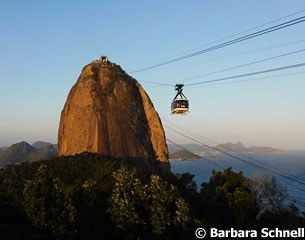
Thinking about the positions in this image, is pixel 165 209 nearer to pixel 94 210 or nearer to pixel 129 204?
pixel 129 204

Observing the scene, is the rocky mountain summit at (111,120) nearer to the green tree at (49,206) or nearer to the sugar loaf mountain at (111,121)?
the sugar loaf mountain at (111,121)

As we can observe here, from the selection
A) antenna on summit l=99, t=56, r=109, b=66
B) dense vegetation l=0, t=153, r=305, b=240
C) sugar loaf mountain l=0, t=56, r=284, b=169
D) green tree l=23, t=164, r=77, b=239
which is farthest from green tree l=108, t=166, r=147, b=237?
antenna on summit l=99, t=56, r=109, b=66

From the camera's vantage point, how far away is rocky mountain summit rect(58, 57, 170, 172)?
87.9m

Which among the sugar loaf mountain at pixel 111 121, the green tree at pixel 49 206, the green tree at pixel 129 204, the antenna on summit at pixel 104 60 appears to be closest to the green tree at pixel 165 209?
the green tree at pixel 129 204

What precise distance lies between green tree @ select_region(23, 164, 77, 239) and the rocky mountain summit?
6322 centimetres

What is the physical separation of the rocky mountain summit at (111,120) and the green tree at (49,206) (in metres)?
63.2

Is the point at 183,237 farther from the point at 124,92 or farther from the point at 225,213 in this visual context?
the point at 124,92

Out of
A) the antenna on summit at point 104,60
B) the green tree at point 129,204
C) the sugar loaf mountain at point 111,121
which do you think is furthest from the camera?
the antenna on summit at point 104,60

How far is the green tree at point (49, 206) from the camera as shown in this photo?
20.3m

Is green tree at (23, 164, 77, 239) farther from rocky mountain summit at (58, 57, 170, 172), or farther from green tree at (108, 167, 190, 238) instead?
rocky mountain summit at (58, 57, 170, 172)

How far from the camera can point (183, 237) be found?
23.4 meters

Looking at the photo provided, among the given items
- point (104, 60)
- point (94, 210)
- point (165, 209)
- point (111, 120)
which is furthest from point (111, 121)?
point (165, 209)

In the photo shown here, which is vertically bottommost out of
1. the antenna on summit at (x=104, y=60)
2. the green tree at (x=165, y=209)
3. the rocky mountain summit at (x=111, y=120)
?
the green tree at (x=165, y=209)

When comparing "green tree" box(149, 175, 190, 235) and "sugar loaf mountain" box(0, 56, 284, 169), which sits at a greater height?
"sugar loaf mountain" box(0, 56, 284, 169)
